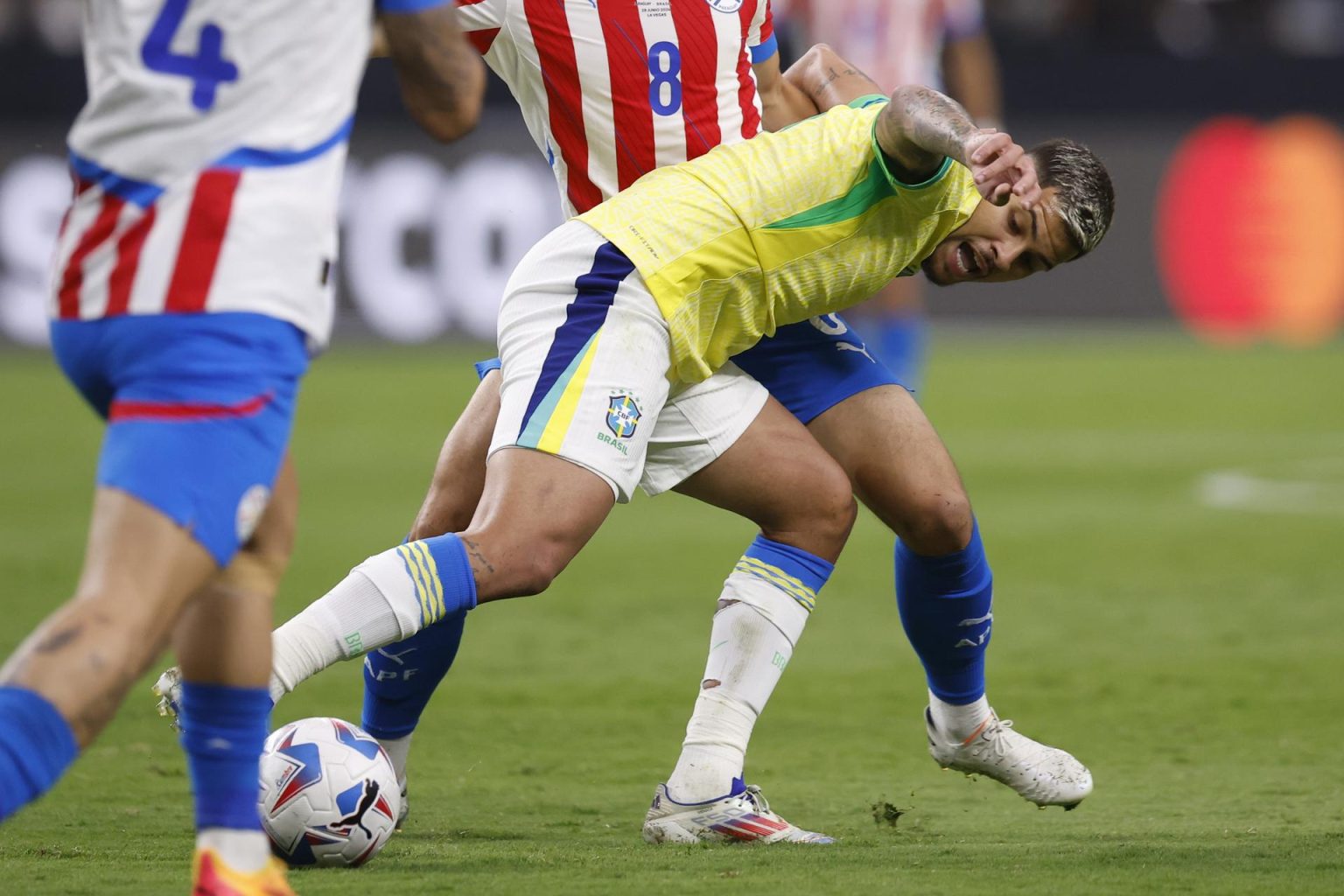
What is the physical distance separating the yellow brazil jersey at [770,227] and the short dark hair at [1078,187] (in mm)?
156

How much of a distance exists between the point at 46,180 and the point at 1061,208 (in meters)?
12.4

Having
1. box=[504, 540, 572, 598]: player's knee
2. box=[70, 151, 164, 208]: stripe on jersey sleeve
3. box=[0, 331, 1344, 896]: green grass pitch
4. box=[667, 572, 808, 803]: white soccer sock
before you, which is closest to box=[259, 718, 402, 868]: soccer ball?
box=[0, 331, 1344, 896]: green grass pitch

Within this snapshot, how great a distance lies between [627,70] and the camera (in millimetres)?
4039

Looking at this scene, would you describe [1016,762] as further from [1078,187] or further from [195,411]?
[195,411]

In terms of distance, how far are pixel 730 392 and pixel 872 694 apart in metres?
1.78

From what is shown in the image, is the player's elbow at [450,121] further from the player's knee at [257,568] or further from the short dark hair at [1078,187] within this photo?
the short dark hair at [1078,187]

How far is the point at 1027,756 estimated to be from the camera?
4043mm

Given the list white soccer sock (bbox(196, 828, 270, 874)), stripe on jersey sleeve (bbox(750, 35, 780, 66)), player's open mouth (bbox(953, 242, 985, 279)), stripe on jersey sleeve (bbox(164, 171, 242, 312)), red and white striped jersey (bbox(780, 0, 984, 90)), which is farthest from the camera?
red and white striped jersey (bbox(780, 0, 984, 90))

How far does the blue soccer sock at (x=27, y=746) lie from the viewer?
2.35 m

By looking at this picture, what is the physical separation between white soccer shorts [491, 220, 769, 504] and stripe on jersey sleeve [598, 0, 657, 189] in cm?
38

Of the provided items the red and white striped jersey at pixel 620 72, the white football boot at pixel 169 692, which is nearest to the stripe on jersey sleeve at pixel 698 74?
the red and white striped jersey at pixel 620 72

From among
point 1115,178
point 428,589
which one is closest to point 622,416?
point 428,589

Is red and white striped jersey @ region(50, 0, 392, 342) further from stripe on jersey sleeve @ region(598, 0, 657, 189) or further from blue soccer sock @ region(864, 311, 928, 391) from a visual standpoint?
blue soccer sock @ region(864, 311, 928, 391)

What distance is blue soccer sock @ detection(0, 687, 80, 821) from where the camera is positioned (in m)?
2.35
